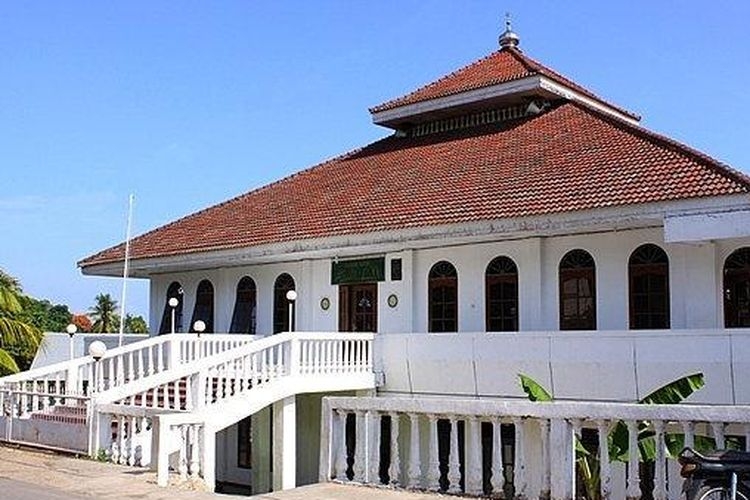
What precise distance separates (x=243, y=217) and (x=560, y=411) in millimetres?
15762

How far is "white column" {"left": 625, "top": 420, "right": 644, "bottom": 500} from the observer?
289 inches

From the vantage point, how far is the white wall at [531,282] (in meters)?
14.6

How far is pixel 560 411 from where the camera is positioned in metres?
7.67

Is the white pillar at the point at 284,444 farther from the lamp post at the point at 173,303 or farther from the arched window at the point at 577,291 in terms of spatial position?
the lamp post at the point at 173,303

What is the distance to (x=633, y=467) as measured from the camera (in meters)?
7.50

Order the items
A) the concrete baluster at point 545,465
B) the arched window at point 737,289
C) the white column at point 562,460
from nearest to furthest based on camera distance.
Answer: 1. the white column at point 562,460
2. the concrete baluster at point 545,465
3. the arched window at point 737,289

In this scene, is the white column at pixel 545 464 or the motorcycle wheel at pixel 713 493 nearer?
the motorcycle wheel at pixel 713 493

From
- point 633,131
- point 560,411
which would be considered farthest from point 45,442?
point 633,131

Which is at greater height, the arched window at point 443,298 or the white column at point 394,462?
the arched window at point 443,298

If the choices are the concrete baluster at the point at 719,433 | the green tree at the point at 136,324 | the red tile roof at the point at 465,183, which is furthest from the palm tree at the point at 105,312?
the concrete baluster at the point at 719,433

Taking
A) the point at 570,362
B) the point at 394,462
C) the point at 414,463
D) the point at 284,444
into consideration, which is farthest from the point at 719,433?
the point at 284,444

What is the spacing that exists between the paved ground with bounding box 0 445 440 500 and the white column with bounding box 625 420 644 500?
165cm

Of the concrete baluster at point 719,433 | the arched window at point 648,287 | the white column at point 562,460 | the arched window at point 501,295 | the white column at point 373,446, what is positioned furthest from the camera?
the arched window at point 501,295

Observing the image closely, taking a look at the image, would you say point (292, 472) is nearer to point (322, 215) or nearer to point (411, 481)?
point (322, 215)
